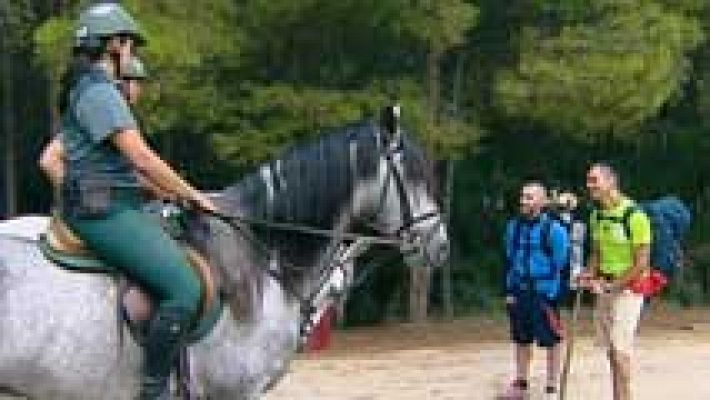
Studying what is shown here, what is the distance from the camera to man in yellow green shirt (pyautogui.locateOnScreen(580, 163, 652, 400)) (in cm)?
1156

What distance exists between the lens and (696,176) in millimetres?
27500

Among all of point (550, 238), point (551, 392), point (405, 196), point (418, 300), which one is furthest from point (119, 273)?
point (418, 300)

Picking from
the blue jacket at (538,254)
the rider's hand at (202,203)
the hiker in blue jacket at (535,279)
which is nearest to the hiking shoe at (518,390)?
the hiker in blue jacket at (535,279)

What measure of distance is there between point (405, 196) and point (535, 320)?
6293 mm

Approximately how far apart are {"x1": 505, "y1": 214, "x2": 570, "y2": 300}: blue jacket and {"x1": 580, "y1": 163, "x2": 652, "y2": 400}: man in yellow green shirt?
116cm

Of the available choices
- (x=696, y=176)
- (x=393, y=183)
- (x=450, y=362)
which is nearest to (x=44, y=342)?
(x=393, y=183)

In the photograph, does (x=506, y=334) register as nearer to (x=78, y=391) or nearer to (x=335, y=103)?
(x=335, y=103)

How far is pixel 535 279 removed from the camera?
13242mm

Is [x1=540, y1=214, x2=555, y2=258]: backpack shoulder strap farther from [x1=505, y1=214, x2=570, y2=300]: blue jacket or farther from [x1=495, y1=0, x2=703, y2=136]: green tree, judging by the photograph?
[x1=495, y1=0, x2=703, y2=136]: green tree

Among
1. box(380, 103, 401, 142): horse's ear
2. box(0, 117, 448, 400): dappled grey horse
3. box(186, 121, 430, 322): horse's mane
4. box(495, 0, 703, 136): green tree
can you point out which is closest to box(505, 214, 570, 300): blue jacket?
box(0, 117, 448, 400): dappled grey horse

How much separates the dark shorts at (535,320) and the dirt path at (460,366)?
2.44 ft

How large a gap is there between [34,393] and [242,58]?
14.5 metres

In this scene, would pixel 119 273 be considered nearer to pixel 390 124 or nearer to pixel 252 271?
pixel 252 271

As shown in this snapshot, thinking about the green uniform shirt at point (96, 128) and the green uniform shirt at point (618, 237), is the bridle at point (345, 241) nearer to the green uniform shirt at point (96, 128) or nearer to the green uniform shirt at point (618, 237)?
the green uniform shirt at point (96, 128)
